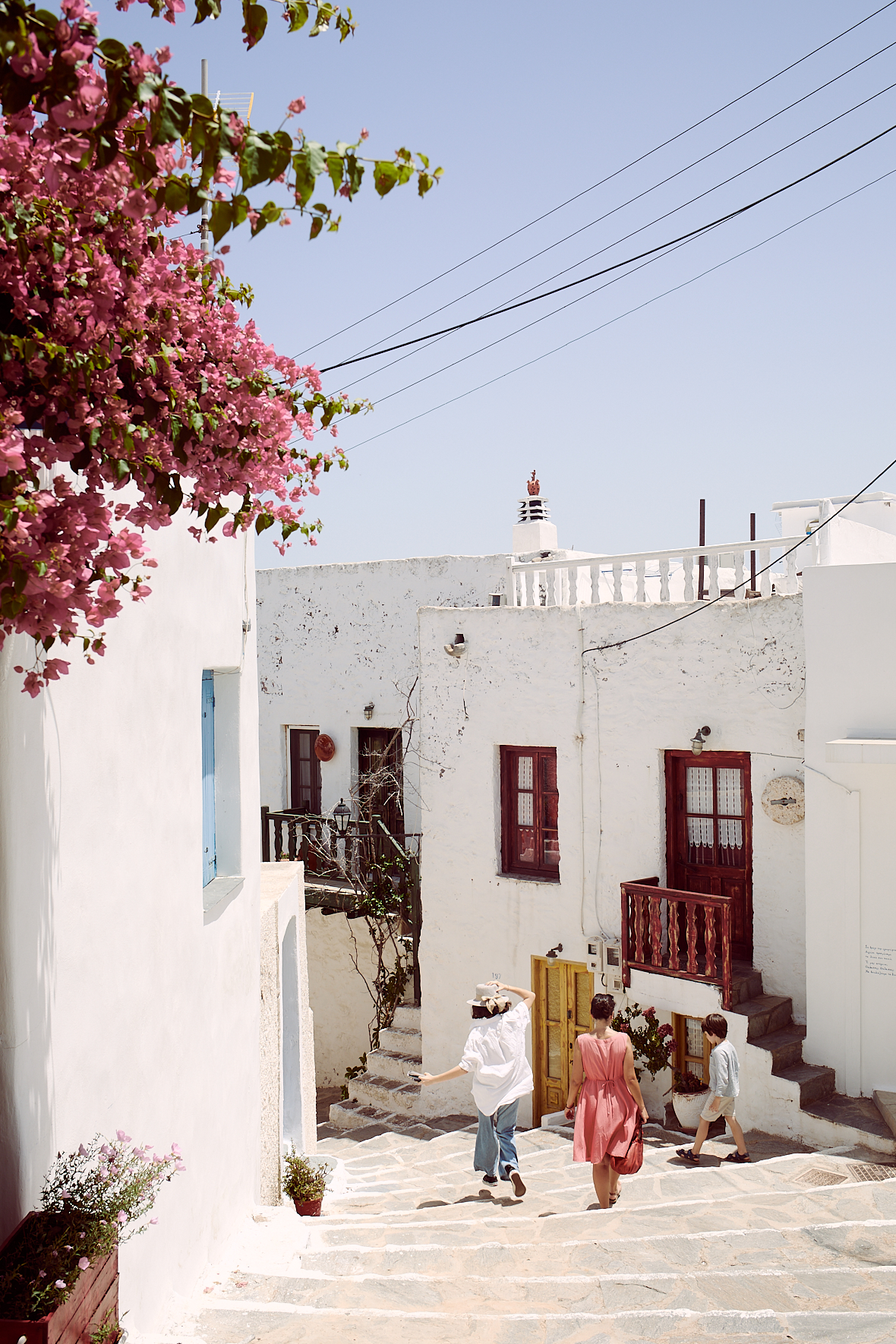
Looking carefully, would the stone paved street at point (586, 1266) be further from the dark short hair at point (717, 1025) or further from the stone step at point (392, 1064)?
the stone step at point (392, 1064)

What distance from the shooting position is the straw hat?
694 centimetres

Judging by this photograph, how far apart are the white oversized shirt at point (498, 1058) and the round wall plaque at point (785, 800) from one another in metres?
3.94

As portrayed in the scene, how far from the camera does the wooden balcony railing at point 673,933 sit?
968 cm

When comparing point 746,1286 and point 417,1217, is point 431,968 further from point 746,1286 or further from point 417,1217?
point 746,1286

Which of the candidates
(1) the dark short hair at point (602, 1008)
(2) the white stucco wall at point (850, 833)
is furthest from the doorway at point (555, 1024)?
(1) the dark short hair at point (602, 1008)

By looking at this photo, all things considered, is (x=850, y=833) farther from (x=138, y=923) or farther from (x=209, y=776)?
(x=138, y=923)

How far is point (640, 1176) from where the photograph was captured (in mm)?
7594

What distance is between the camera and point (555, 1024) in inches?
453

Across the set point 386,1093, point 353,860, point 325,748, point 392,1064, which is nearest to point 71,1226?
point 386,1093

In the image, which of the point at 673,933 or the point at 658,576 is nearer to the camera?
the point at 673,933

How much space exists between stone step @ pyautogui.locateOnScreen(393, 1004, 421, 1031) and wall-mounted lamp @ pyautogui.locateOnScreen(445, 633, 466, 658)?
459 centimetres

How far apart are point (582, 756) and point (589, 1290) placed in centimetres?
681

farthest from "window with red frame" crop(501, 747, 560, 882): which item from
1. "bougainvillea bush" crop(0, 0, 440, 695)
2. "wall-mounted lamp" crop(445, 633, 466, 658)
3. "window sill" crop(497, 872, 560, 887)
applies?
"bougainvillea bush" crop(0, 0, 440, 695)

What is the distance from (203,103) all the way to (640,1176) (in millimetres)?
7661
